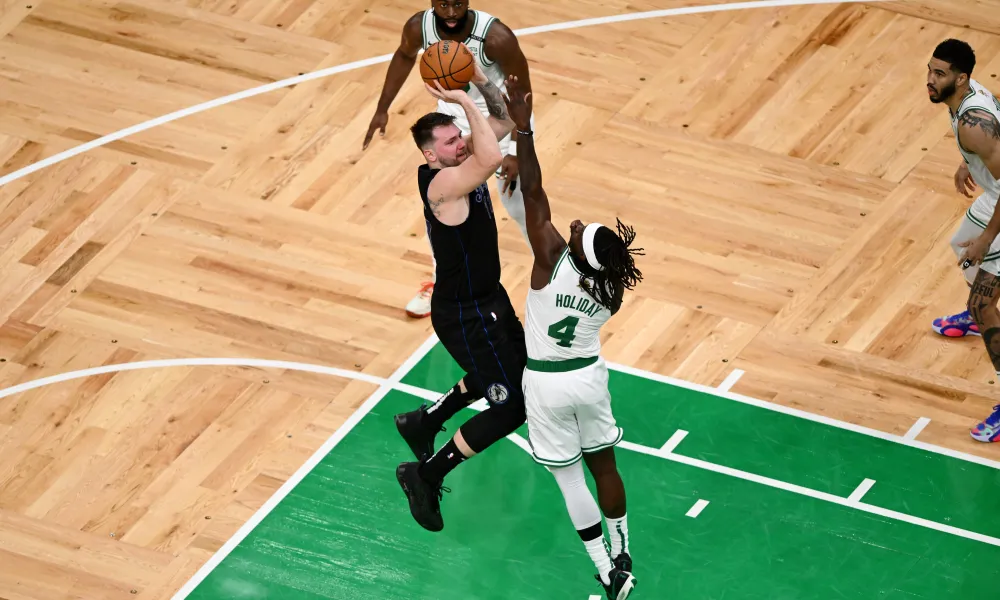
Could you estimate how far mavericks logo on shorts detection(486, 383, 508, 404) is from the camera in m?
10.0

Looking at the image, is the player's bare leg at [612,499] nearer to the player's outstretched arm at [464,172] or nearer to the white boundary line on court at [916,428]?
the player's outstretched arm at [464,172]

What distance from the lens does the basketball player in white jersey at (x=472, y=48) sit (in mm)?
11016

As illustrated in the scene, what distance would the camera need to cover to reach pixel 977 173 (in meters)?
10.9

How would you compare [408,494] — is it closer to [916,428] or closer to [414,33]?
[414,33]

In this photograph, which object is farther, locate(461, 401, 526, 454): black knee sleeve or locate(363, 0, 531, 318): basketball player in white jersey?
locate(363, 0, 531, 318): basketball player in white jersey

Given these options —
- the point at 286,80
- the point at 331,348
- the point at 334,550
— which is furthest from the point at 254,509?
the point at 286,80

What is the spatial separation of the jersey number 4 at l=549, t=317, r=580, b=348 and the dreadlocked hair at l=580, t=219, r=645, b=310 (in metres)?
0.19

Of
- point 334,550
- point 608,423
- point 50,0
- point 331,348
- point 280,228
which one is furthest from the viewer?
point 50,0

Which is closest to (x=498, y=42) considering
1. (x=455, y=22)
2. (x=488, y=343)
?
(x=455, y=22)

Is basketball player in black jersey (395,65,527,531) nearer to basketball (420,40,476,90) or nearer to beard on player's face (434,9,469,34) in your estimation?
basketball (420,40,476,90)

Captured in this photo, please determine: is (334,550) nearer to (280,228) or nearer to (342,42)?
(280,228)

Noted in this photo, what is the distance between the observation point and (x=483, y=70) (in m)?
11.3

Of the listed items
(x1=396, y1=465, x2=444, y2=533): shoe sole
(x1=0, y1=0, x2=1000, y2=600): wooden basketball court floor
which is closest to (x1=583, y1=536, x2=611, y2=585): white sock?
(x1=0, y1=0, x2=1000, y2=600): wooden basketball court floor

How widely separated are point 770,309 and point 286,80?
458 cm
